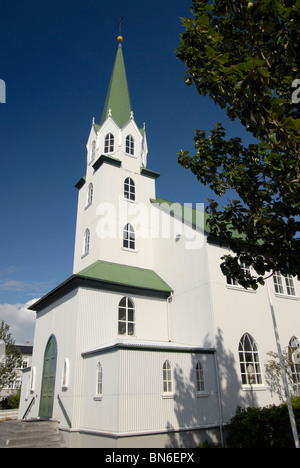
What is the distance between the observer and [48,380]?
16625mm

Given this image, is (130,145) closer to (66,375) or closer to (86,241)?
(86,241)

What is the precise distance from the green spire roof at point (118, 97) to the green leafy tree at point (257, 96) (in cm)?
1664

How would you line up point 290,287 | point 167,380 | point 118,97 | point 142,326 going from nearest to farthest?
point 167,380 < point 142,326 < point 290,287 < point 118,97

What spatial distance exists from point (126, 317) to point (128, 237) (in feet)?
16.7

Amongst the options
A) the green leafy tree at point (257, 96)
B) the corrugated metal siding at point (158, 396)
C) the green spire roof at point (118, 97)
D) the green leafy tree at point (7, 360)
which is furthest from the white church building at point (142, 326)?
the green leafy tree at point (7, 360)

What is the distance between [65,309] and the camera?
16297mm

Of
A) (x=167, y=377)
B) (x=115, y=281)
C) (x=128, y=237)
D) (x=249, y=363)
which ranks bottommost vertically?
(x=167, y=377)

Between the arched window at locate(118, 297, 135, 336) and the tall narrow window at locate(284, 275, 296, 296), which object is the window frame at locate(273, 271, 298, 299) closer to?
the tall narrow window at locate(284, 275, 296, 296)

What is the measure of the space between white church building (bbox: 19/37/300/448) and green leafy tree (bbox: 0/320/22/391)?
58.6ft

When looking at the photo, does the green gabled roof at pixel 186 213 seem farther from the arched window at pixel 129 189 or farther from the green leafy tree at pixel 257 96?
the green leafy tree at pixel 257 96

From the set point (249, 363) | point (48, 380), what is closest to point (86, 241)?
point (48, 380)

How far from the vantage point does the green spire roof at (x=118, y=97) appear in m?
23.3

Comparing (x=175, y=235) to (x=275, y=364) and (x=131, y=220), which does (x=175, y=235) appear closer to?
(x=131, y=220)
